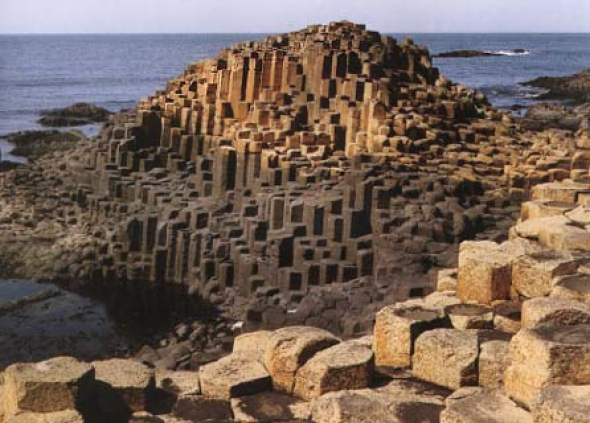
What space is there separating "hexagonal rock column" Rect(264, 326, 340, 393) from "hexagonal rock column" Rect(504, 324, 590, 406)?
4.90ft

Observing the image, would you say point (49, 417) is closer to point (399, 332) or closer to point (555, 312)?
point (399, 332)

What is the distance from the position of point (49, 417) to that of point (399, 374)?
2564mm

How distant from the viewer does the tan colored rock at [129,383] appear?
21.5 ft

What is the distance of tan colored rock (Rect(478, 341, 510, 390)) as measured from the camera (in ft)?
20.9

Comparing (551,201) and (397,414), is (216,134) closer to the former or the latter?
(551,201)

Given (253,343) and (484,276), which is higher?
(484,276)

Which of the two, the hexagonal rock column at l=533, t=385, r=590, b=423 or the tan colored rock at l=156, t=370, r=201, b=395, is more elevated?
the hexagonal rock column at l=533, t=385, r=590, b=423

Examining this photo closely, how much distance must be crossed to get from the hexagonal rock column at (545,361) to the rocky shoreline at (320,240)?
0.02 m

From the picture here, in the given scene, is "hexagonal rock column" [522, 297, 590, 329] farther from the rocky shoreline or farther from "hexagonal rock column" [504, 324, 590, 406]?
"hexagonal rock column" [504, 324, 590, 406]

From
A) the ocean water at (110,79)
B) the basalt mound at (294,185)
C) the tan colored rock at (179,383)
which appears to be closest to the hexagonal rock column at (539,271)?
the tan colored rock at (179,383)

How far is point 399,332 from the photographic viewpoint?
700 cm

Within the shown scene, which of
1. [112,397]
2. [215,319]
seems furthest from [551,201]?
[112,397]

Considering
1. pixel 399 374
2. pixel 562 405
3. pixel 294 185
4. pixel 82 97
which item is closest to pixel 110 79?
pixel 82 97

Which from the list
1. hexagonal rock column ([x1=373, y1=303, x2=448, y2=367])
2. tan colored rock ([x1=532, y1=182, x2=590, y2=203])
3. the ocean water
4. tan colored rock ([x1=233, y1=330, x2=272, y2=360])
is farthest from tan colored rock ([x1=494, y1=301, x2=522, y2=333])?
the ocean water
